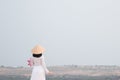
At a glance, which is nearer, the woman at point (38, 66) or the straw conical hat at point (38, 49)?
the straw conical hat at point (38, 49)

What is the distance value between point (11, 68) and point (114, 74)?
460 cm

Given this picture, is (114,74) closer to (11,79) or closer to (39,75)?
(11,79)

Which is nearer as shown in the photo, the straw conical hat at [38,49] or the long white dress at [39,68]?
the straw conical hat at [38,49]

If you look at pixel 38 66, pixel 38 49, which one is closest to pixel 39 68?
pixel 38 66

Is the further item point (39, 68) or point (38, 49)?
point (39, 68)

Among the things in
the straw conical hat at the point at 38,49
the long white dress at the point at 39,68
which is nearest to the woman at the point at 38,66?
the long white dress at the point at 39,68

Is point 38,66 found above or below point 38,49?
below

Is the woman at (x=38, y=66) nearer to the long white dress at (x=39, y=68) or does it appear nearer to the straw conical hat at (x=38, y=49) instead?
the long white dress at (x=39, y=68)

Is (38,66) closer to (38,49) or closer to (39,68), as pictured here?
(39,68)

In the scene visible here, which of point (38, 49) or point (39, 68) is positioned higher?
point (38, 49)

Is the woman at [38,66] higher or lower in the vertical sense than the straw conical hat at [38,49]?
lower

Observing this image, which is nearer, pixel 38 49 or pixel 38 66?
pixel 38 49

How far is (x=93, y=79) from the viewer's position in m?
15.1

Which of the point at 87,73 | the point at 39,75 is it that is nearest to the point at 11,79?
the point at 87,73
